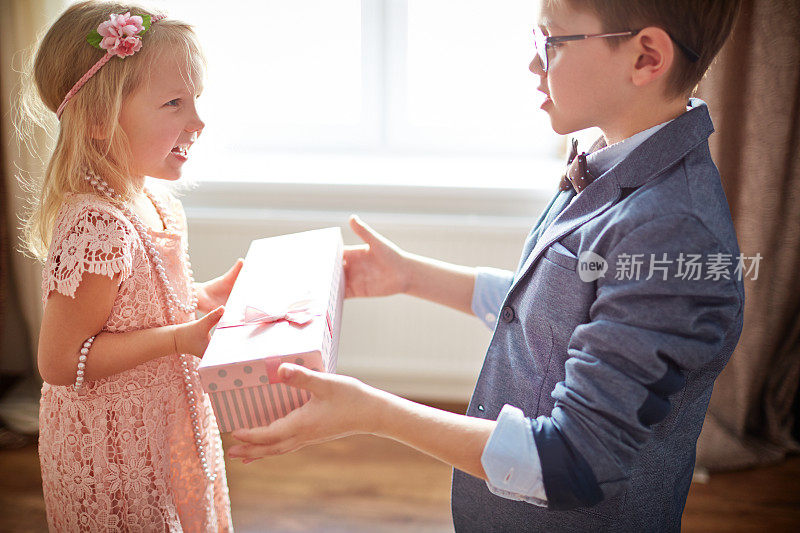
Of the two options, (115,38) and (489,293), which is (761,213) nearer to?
(489,293)

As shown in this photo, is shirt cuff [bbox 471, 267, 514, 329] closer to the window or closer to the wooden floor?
the wooden floor

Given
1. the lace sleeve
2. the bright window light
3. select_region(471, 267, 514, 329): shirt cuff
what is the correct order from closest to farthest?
the lace sleeve, select_region(471, 267, 514, 329): shirt cuff, the bright window light

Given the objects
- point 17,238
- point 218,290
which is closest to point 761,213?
point 218,290

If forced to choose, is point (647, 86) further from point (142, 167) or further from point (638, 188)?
point (142, 167)

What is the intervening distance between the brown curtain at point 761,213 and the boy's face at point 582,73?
1.16 m

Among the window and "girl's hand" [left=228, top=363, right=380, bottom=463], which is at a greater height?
the window

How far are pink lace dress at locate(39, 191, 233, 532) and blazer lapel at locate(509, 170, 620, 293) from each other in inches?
25.1

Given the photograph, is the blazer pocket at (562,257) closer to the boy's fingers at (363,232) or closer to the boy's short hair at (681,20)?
the boy's short hair at (681,20)

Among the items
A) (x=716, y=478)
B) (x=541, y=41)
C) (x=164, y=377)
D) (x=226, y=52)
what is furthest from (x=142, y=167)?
→ (x=716, y=478)

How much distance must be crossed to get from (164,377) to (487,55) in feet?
5.97

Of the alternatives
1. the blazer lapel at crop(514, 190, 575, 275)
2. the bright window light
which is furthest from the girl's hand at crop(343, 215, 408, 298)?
the bright window light

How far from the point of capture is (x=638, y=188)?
83 centimetres

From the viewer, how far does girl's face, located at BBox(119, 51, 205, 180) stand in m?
1.07

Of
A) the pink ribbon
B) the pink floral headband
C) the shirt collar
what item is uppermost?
the pink floral headband
